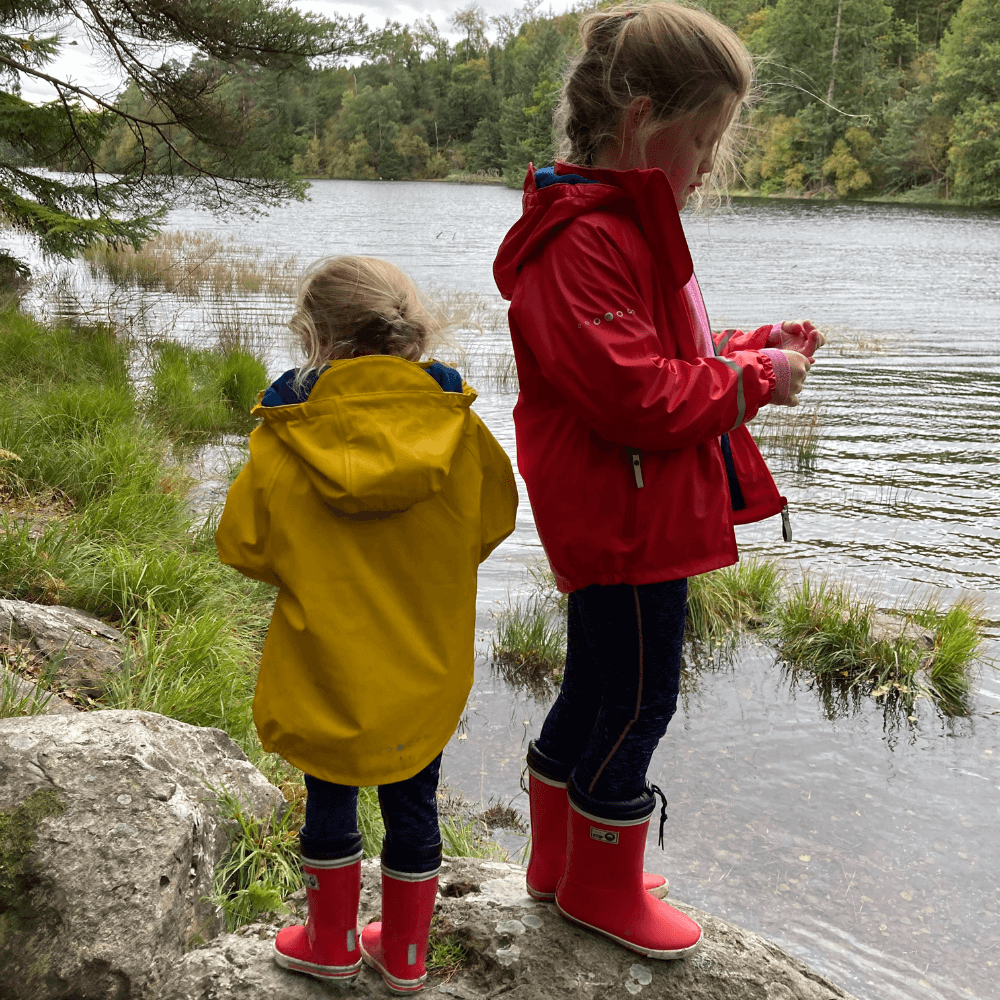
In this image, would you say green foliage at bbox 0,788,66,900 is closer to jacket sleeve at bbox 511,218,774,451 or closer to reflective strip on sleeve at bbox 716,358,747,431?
jacket sleeve at bbox 511,218,774,451

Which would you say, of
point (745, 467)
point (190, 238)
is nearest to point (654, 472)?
point (745, 467)

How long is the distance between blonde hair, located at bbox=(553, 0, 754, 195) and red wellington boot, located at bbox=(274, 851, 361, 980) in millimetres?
1401

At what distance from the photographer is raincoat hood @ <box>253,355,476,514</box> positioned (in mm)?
1535

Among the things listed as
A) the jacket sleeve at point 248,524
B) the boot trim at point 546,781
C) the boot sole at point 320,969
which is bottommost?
the boot sole at point 320,969

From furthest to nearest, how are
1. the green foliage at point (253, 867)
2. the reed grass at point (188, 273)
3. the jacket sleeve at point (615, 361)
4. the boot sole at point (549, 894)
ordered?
the reed grass at point (188, 273) → the green foliage at point (253, 867) → the boot sole at point (549, 894) → the jacket sleeve at point (615, 361)

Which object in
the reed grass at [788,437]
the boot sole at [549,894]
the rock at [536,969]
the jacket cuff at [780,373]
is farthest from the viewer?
the reed grass at [788,437]

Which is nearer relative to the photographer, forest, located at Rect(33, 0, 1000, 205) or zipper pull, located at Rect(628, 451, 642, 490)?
zipper pull, located at Rect(628, 451, 642, 490)

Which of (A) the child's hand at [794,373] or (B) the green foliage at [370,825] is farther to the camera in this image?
(B) the green foliage at [370,825]

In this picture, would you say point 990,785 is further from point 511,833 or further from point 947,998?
point 511,833

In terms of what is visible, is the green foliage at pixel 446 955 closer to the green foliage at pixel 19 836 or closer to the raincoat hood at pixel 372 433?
the green foliage at pixel 19 836

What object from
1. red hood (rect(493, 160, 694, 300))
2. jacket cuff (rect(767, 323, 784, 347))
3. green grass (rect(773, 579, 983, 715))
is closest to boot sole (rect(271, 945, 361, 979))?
red hood (rect(493, 160, 694, 300))

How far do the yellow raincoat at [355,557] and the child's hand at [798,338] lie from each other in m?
0.66

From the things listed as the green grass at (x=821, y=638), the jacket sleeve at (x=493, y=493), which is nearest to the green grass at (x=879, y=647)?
the green grass at (x=821, y=638)

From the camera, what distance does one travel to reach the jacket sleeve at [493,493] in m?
1.72
